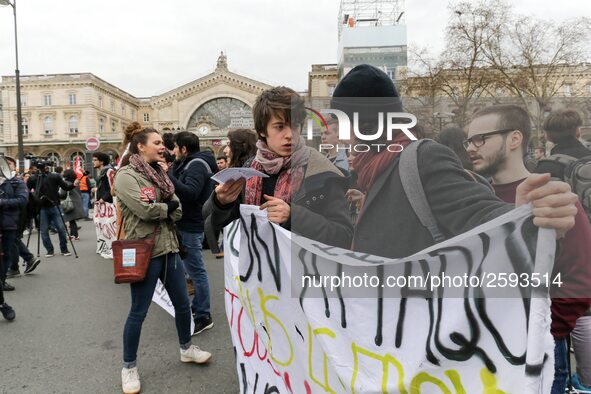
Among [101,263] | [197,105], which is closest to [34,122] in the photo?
[197,105]

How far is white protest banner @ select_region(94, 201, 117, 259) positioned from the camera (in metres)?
7.29

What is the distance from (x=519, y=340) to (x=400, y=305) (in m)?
0.37

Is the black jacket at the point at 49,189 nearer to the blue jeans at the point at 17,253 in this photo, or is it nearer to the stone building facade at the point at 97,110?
the blue jeans at the point at 17,253

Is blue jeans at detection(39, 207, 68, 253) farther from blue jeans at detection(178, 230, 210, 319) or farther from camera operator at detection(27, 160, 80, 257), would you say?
blue jeans at detection(178, 230, 210, 319)

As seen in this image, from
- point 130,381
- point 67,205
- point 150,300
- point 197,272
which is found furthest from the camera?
point 67,205

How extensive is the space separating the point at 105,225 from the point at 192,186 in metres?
4.50

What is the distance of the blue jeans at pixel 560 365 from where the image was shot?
6.82 feet

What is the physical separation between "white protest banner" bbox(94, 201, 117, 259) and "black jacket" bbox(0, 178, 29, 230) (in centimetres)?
167

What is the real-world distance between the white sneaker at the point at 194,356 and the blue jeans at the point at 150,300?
5 cm

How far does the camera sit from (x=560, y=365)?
2.12 metres

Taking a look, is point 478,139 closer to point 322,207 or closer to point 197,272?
point 322,207

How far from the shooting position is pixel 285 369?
5.98ft

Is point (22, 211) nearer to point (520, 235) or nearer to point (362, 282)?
point (362, 282)

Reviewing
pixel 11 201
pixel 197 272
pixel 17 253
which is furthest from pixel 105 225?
pixel 197 272
